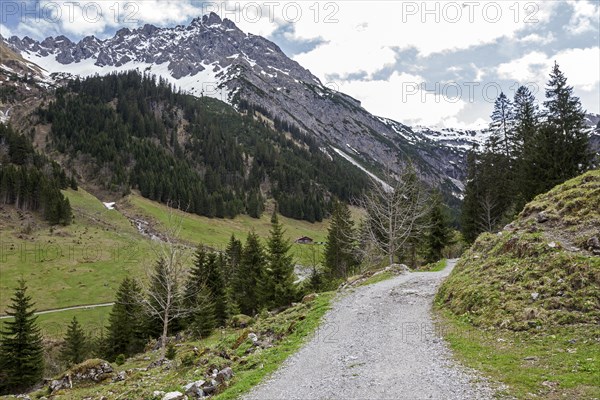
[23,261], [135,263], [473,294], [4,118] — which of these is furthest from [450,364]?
[4,118]

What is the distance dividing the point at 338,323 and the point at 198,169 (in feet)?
586

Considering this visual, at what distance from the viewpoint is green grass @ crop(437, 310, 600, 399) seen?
9.34 m

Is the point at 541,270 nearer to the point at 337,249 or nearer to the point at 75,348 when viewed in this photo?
the point at 337,249

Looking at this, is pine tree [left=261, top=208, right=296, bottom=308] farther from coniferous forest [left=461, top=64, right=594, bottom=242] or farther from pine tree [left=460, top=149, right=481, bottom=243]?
pine tree [left=460, top=149, right=481, bottom=243]

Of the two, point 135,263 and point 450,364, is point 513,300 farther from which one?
point 135,263

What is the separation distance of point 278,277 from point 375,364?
31.5 m

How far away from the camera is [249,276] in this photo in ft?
163

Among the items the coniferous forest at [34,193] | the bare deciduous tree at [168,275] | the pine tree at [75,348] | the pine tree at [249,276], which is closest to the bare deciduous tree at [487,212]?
the pine tree at [249,276]

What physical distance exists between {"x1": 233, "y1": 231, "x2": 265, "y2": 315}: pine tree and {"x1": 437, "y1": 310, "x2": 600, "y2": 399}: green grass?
36.0m

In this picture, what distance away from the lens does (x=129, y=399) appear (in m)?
14.5

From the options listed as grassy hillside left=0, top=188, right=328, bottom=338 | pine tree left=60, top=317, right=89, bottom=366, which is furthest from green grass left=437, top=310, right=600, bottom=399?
pine tree left=60, top=317, right=89, bottom=366

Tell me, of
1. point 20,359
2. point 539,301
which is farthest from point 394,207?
point 20,359

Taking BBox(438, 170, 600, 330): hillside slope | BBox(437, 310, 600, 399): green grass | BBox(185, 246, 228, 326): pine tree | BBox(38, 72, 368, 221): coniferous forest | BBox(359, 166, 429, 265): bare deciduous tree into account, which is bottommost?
BBox(185, 246, 228, 326): pine tree

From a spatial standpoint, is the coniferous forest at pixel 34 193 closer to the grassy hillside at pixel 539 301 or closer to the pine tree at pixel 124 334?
the pine tree at pixel 124 334
